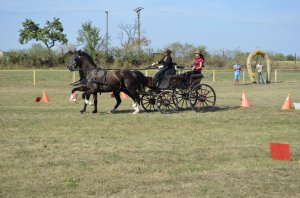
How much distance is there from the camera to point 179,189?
6.84 metres

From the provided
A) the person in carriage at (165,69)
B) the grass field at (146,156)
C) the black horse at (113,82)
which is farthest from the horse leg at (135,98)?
the grass field at (146,156)

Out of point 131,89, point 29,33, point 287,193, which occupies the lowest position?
point 287,193

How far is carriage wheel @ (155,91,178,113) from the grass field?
906 mm

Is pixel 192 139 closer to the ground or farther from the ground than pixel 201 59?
closer to the ground

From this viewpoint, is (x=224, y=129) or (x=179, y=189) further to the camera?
(x=224, y=129)

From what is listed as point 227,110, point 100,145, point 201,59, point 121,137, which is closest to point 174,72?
point 201,59

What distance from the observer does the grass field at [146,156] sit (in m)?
6.89

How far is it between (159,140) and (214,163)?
7.89 ft

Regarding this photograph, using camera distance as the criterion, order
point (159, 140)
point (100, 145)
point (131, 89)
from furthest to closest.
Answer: point (131, 89)
point (159, 140)
point (100, 145)

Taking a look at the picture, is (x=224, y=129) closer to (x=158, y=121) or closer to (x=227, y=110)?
(x=158, y=121)

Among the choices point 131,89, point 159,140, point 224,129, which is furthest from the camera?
point 131,89

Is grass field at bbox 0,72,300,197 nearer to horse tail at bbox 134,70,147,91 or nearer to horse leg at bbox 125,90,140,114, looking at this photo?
horse leg at bbox 125,90,140,114

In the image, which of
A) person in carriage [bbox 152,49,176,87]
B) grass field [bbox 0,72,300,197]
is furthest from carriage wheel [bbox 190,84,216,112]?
grass field [bbox 0,72,300,197]

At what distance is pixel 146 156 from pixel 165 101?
280 inches
